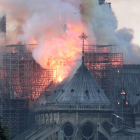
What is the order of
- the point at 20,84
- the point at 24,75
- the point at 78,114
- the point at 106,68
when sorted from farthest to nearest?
the point at 20,84, the point at 24,75, the point at 106,68, the point at 78,114

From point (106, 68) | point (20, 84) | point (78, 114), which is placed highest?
point (106, 68)

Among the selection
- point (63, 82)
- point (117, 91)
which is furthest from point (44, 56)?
point (117, 91)

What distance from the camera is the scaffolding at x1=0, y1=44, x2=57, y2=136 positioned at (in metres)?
119

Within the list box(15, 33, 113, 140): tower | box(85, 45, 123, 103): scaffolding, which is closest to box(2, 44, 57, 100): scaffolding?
box(85, 45, 123, 103): scaffolding

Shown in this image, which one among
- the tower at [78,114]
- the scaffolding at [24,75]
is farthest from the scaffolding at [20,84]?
the tower at [78,114]

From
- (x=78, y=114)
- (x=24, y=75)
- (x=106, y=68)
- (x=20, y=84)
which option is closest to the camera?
(x=78, y=114)

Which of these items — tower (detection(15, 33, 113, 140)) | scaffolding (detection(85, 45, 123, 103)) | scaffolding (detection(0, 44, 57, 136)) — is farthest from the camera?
scaffolding (detection(0, 44, 57, 136))

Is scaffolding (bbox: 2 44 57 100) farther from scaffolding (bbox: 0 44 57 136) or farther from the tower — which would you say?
the tower

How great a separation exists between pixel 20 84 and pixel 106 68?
16.4m

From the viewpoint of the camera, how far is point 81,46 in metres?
118

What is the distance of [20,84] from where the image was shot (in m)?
121

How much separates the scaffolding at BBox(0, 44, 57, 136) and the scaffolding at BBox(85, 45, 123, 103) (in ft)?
22.8

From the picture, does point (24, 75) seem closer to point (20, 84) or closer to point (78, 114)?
point (20, 84)

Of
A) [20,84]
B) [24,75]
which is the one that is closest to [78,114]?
[24,75]
